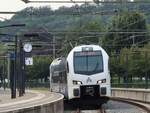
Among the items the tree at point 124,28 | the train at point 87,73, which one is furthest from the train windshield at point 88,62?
the tree at point 124,28

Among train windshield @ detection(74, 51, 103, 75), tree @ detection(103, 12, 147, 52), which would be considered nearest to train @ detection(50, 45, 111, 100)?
train windshield @ detection(74, 51, 103, 75)

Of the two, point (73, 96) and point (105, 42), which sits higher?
point (105, 42)

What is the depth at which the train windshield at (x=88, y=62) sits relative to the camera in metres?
38.5

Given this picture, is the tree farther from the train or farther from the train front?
the train front

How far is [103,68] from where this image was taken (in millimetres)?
38594

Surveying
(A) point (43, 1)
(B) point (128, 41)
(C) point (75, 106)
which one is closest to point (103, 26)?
(B) point (128, 41)

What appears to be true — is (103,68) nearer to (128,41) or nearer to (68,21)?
(68,21)

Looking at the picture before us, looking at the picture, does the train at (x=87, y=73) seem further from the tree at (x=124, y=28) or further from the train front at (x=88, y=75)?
the tree at (x=124, y=28)

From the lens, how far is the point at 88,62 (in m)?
39.3

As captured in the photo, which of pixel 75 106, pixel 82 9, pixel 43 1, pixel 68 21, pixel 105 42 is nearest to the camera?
pixel 43 1

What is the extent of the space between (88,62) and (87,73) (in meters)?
1.09

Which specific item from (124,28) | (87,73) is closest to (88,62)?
(87,73)

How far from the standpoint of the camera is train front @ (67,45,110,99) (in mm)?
38125

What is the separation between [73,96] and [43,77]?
67440 mm
